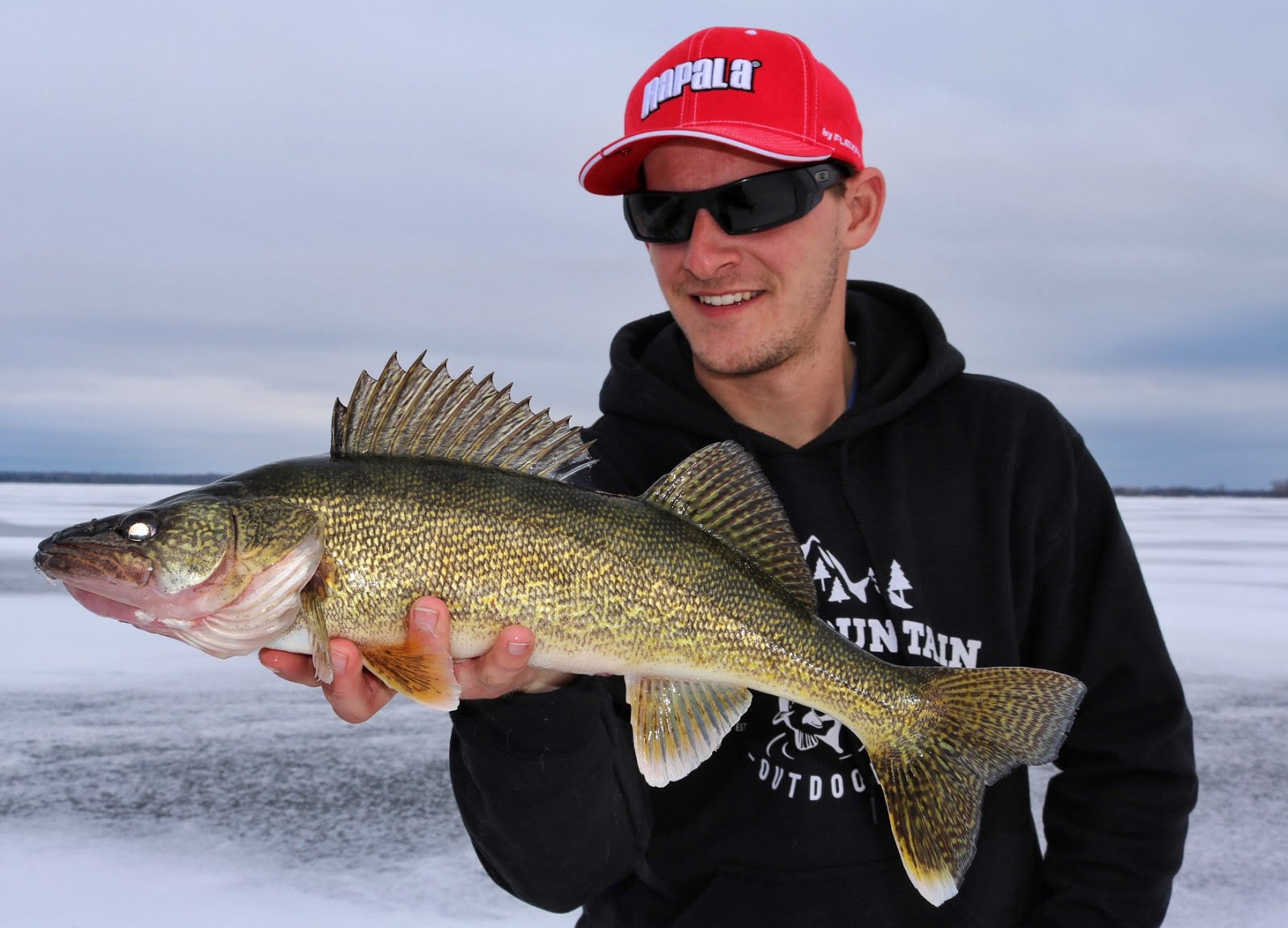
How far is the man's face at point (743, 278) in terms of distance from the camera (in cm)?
279

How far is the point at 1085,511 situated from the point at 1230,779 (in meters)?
3.07

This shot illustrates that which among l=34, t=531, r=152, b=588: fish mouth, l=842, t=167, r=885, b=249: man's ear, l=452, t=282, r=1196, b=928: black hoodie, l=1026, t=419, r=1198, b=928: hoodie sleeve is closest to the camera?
l=34, t=531, r=152, b=588: fish mouth

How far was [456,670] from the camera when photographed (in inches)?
86.5

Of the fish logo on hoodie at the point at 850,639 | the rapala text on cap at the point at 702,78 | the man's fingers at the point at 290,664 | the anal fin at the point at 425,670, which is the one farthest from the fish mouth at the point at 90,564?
the rapala text on cap at the point at 702,78

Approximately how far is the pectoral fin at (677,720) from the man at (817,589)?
122 millimetres

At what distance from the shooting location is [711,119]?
9.11ft

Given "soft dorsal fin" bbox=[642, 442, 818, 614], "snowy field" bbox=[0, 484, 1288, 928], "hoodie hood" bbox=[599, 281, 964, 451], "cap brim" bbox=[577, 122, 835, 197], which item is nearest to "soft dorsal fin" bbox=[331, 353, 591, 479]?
"soft dorsal fin" bbox=[642, 442, 818, 614]

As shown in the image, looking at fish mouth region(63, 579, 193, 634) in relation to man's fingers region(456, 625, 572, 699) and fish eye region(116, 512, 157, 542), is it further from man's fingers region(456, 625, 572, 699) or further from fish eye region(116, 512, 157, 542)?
man's fingers region(456, 625, 572, 699)

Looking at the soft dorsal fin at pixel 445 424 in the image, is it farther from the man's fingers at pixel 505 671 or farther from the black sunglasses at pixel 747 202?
the black sunglasses at pixel 747 202

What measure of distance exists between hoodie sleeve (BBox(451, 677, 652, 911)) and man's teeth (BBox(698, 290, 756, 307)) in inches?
45.6

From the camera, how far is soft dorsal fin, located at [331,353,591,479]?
2.29 m

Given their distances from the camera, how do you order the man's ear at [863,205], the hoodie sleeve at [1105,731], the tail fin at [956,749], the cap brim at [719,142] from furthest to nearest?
the man's ear at [863,205], the cap brim at [719,142], the hoodie sleeve at [1105,731], the tail fin at [956,749]

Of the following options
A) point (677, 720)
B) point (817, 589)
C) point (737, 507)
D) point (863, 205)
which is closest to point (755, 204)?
point (863, 205)

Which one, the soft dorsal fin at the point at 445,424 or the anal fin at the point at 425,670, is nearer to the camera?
the anal fin at the point at 425,670
